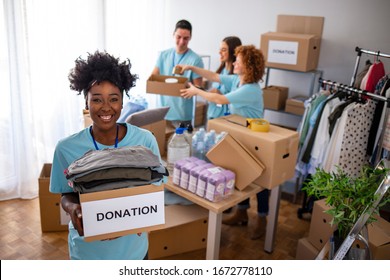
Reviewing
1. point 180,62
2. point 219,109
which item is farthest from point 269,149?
point 180,62

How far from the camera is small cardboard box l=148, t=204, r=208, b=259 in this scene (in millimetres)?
2525

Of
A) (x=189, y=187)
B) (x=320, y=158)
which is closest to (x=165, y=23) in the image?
(x=320, y=158)

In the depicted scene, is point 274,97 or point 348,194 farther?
point 274,97

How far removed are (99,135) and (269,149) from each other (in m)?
1.12

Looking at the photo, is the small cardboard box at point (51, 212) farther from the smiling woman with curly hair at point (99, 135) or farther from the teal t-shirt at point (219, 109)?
the smiling woman with curly hair at point (99, 135)

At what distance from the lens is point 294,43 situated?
3.53 metres

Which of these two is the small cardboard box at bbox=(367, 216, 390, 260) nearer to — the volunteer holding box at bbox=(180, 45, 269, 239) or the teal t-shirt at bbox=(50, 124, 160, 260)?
the volunteer holding box at bbox=(180, 45, 269, 239)

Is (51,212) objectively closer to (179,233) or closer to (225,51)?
(179,233)

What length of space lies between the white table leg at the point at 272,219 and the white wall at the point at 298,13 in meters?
1.69

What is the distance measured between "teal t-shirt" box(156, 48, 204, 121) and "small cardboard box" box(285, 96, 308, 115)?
0.93m

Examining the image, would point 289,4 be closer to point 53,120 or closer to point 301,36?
point 301,36

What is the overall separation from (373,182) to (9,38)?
2762mm

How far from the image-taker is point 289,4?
386 cm
